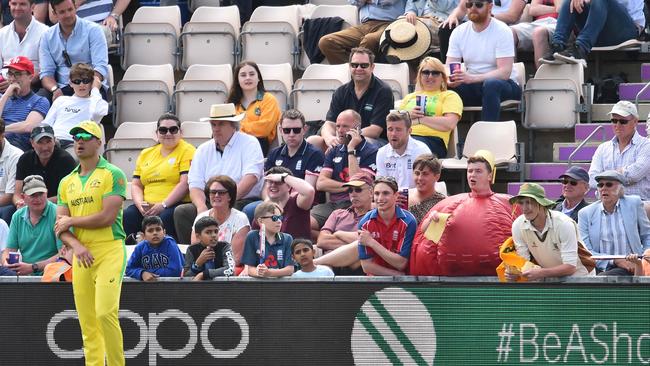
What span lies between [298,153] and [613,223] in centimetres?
318

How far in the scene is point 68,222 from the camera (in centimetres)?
1075

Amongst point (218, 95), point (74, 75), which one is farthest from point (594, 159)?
point (74, 75)

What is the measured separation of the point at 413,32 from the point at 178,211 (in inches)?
130

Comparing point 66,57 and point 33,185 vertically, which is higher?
point 66,57

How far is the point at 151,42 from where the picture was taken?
16391 millimetres

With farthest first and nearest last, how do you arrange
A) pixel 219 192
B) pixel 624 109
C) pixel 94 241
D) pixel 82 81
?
pixel 82 81
pixel 624 109
pixel 219 192
pixel 94 241

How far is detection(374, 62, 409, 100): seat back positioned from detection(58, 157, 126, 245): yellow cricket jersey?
425cm

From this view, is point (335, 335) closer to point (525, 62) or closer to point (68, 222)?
point (68, 222)

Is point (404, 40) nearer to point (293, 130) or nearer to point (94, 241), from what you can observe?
point (293, 130)

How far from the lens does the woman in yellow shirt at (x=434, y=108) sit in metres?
13.5

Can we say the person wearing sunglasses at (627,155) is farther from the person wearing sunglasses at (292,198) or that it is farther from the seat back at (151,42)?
the seat back at (151,42)

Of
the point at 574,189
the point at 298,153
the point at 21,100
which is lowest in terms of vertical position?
the point at 574,189

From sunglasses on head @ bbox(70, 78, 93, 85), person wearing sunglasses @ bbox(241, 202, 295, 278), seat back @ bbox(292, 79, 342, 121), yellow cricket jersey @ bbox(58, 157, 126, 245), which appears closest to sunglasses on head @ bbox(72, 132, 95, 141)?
yellow cricket jersey @ bbox(58, 157, 126, 245)

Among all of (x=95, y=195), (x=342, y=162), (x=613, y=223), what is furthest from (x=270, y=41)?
(x=613, y=223)
